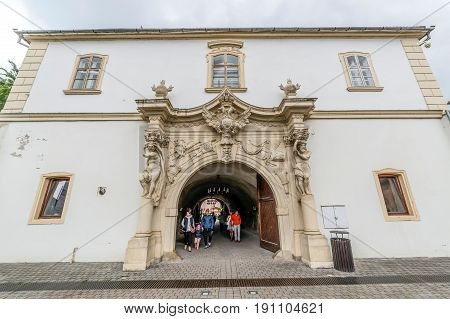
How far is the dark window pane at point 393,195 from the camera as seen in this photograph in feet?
22.3

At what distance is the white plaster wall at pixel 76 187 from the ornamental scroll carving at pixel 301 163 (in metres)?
5.21

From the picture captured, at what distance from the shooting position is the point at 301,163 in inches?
256

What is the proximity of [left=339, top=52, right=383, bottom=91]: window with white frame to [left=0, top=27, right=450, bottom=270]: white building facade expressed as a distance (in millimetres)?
56

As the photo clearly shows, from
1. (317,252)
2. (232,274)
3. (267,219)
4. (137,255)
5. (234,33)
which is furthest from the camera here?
(234,33)

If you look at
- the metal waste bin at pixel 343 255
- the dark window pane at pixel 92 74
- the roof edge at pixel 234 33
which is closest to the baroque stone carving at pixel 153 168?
the dark window pane at pixel 92 74

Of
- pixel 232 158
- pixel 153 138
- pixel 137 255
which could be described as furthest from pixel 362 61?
pixel 137 255

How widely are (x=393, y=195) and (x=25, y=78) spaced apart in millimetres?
14199

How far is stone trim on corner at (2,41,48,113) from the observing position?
7539 millimetres

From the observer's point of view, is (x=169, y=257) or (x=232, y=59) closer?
(x=169, y=257)

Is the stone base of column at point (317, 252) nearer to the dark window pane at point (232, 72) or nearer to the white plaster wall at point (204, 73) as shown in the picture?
the white plaster wall at point (204, 73)

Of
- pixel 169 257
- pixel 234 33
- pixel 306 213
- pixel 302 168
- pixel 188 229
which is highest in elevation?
pixel 234 33

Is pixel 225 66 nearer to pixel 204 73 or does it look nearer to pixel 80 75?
pixel 204 73

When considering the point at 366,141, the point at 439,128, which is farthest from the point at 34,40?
the point at 439,128
